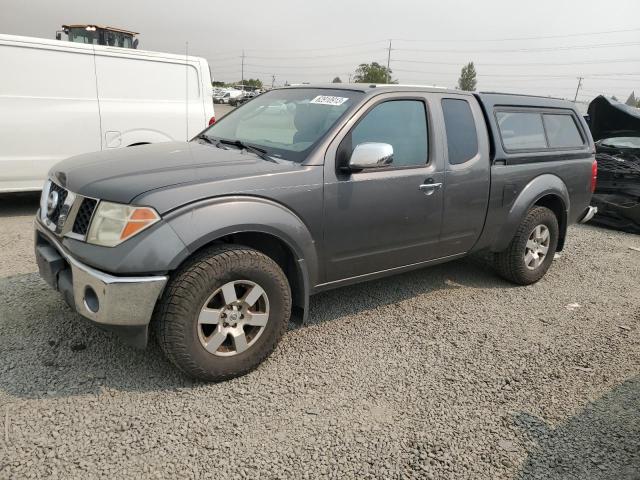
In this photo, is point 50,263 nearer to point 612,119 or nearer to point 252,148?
point 252,148

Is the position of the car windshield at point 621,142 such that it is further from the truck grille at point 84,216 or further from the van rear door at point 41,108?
the truck grille at point 84,216

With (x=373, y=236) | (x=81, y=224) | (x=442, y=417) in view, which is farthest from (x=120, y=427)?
(x=373, y=236)

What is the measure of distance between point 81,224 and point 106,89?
13.7 feet

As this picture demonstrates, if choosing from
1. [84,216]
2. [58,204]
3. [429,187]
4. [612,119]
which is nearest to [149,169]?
[84,216]

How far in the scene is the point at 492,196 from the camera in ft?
13.6

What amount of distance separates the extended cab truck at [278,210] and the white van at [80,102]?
2811mm

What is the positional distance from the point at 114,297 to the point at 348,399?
54.2 inches

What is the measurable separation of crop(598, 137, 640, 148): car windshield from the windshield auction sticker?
6412 mm

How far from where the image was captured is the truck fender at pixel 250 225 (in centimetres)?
259

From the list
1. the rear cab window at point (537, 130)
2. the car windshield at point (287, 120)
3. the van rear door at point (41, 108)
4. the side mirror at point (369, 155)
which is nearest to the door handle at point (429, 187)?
the side mirror at point (369, 155)

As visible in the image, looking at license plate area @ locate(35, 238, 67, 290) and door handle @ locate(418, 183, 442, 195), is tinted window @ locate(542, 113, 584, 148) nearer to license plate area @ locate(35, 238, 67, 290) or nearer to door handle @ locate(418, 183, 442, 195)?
door handle @ locate(418, 183, 442, 195)

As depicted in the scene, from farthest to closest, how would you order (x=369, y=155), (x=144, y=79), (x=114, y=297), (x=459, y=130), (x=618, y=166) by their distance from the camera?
1. (x=618, y=166)
2. (x=144, y=79)
3. (x=459, y=130)
4. (x=369, y=155)
5. (x=114, y=297)

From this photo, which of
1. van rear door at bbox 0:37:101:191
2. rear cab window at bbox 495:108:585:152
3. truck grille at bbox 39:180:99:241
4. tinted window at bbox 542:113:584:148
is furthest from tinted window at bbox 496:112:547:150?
van rear door at bbox 0:37:101:191

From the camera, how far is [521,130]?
178 inches
